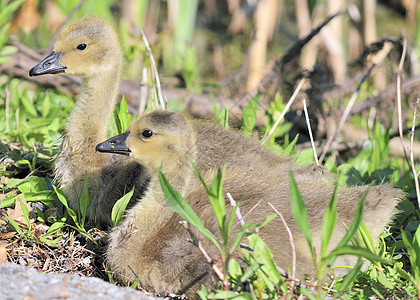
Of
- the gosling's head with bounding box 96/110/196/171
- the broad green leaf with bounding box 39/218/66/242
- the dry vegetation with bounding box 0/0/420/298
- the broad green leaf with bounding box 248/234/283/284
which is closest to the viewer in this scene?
the broad green leaf with bounding box 248/234/283/284

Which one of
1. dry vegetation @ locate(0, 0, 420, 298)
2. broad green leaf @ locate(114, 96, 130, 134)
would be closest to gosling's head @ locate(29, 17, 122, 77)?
broad green leaf @ locate(114, 96, 130, 134)

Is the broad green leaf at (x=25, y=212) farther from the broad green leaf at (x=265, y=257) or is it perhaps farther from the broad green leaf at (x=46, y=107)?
the broad green leaf at (x=46, y=107)

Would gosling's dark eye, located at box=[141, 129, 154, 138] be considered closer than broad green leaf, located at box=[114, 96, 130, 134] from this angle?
Yes

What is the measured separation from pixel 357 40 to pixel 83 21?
5.75 metres

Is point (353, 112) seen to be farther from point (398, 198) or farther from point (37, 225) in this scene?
point (37, 225)

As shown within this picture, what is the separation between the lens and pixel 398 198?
3.25m

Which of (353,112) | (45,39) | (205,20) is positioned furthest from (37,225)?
(205,20)

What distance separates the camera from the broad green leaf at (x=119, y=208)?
10.8ft

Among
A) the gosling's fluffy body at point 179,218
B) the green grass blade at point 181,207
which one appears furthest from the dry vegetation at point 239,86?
the green grass blade at point 181,207

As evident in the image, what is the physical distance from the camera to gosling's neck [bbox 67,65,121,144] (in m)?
3.71

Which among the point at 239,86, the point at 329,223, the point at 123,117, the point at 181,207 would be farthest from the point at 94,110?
the point at 239,86

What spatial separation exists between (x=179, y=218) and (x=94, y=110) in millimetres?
1058

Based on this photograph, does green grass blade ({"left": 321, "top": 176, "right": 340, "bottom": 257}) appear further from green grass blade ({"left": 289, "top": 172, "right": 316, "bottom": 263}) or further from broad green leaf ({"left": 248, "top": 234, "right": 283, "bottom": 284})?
broad green leaf ({"left": 248, "top": 234, "right": 283, "bottom": 284})

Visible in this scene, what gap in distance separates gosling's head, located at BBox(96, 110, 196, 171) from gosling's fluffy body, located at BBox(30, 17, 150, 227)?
37 cm
